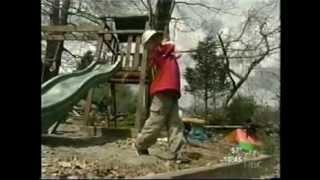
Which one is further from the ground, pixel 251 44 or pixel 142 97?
pixel 251 44

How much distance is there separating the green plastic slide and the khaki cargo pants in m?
0.31

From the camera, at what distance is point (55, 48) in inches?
137

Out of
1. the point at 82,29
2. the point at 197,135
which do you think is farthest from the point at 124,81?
the point at 197,135

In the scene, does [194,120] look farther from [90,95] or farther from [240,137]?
[90,95]

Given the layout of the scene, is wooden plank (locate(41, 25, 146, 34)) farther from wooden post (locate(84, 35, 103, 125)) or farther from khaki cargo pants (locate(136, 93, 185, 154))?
khaki cargo pants (locate(136, 93, 185, 154))

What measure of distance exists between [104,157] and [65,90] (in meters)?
0.41

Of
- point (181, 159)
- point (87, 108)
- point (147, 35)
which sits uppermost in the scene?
point (147, 35)

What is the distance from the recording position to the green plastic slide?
3379 millimetres

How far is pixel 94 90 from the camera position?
11.3 ft

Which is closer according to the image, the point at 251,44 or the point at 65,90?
the point at 65,90

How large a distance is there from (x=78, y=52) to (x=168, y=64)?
19.3 inches

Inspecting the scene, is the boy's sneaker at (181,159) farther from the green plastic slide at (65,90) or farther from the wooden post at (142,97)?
the green plastic slide at (65,90)
